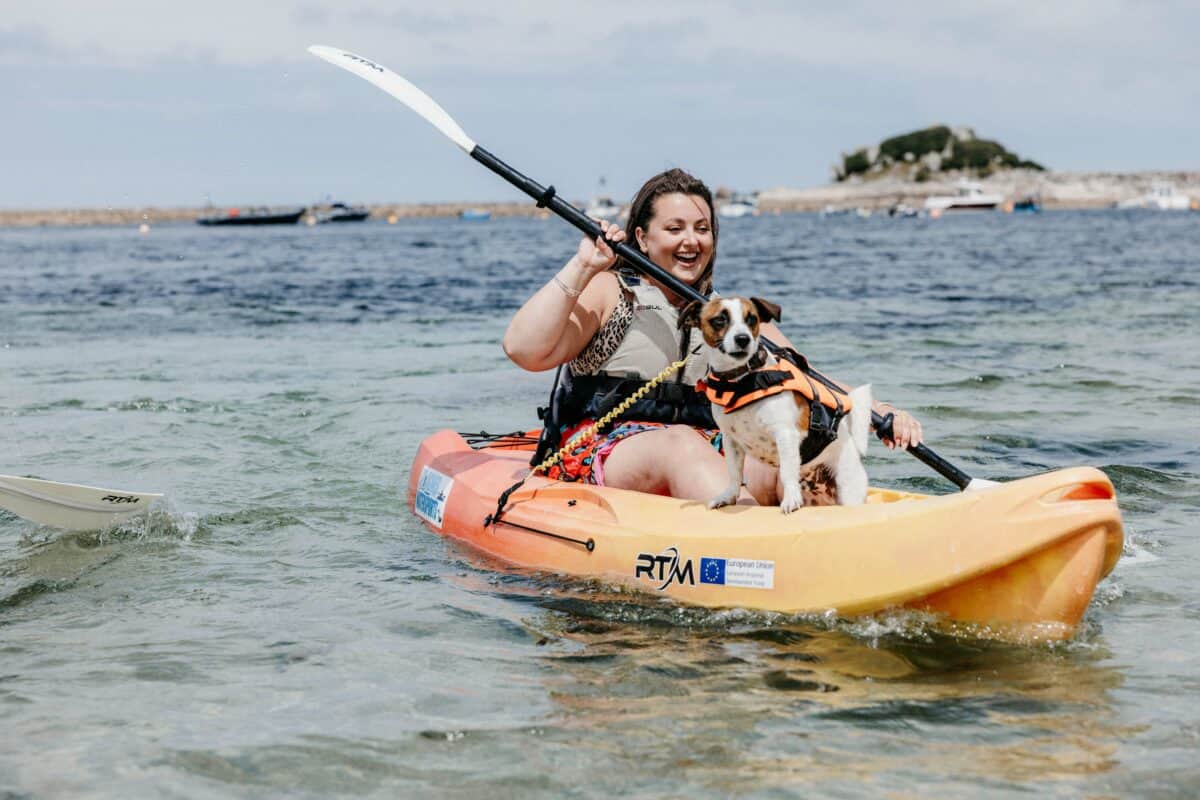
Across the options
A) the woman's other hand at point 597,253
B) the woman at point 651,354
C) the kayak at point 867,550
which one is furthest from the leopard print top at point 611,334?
the kayak at point 867,550

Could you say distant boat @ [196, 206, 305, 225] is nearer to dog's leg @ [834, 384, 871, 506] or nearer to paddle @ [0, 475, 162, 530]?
paddle @ [0, 475, 162, 530]

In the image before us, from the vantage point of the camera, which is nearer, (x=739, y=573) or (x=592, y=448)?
(x=739, y=573)

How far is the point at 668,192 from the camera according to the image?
500cm

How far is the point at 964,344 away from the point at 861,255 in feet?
70.5

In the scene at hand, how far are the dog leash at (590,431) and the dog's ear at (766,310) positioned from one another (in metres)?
0.63

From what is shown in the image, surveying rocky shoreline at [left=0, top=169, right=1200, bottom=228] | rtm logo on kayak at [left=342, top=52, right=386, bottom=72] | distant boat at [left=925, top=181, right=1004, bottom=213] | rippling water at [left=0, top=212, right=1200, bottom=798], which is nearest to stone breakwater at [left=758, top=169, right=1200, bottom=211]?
rocky shoreline at [left=0, top=169, right=1200, bottom=228]

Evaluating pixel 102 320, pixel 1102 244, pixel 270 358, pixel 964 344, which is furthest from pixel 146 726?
pixel 1102 244

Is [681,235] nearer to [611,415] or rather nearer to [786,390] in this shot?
[611,415]

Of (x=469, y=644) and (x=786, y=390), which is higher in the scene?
(x=786, y=390)

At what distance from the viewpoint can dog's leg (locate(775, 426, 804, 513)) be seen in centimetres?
416

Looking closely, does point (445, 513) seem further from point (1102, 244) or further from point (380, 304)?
point (1102, 244)

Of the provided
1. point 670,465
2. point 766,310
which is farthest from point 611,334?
point 766,310

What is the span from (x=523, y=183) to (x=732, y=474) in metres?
1.77

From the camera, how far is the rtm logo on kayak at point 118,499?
19.2ft
